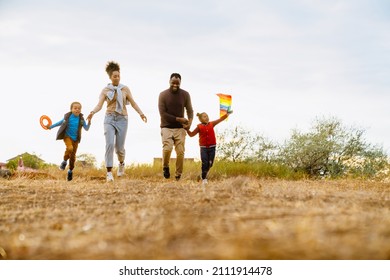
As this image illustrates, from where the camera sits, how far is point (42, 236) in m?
2.25

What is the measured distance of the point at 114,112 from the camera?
27.5 ft

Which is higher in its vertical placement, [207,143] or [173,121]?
[173,121]

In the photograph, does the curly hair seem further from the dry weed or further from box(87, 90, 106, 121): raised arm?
the dry weed

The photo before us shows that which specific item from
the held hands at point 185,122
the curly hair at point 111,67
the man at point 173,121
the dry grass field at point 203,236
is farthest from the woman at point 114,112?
the dry grass field at point 203,236

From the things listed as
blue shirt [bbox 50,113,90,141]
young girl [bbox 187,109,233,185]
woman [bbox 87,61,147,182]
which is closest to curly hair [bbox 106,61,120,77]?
woman [bbox 87,61,147,182]

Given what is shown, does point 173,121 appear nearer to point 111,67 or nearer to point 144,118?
point 144,118

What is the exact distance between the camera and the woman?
8234 mm

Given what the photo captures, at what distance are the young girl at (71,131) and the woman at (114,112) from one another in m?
0.59

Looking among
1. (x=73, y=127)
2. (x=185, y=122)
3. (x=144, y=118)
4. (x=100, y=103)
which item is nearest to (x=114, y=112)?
(x=100, y=103)

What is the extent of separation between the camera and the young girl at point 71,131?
8672 millimetres

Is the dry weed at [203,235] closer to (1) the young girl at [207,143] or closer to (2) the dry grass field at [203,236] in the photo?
(2) the dry grass field at [203,236]

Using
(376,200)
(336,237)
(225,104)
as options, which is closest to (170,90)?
(225,104)

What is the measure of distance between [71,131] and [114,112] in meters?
1.07

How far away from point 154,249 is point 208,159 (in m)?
6.97
